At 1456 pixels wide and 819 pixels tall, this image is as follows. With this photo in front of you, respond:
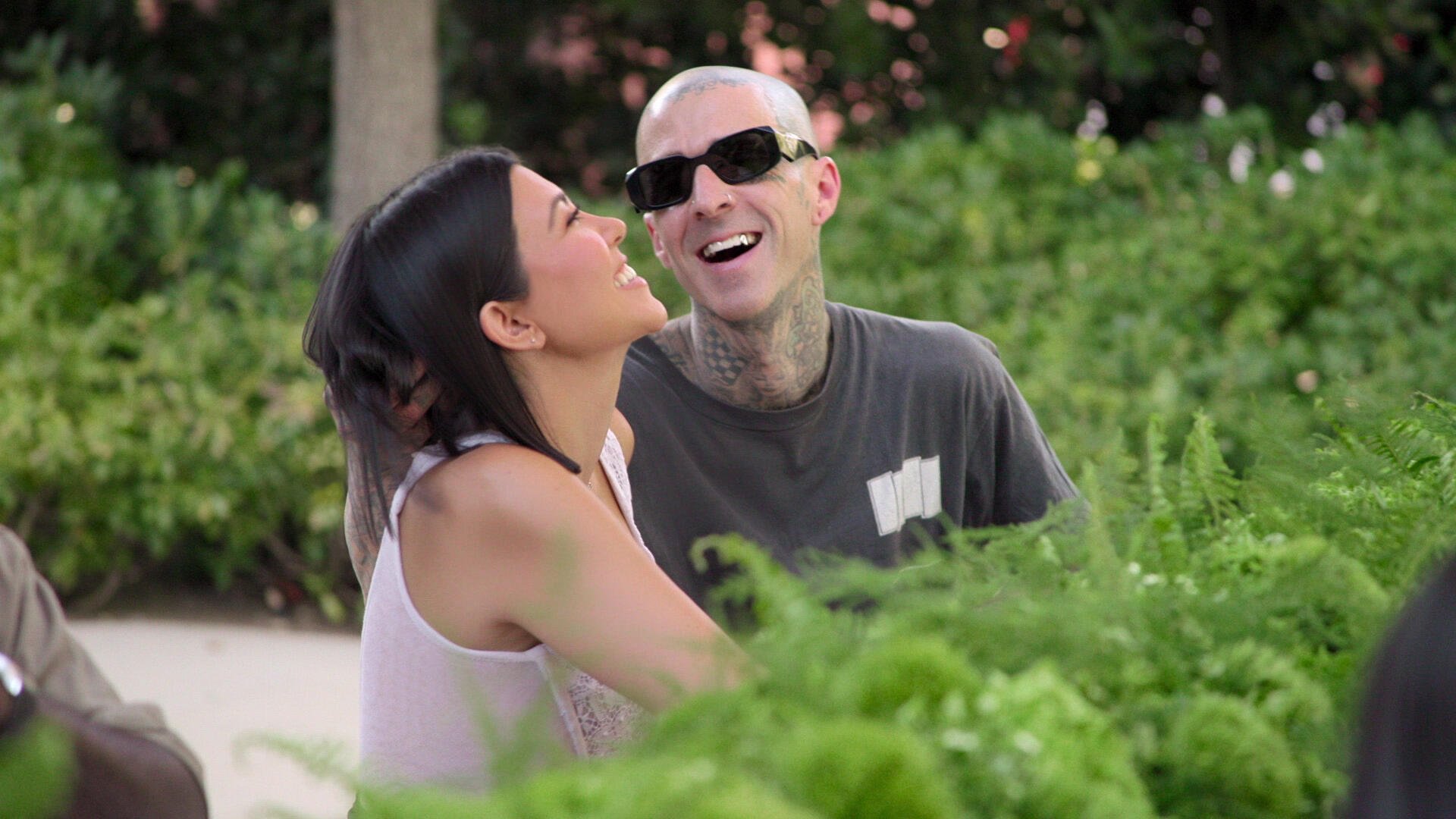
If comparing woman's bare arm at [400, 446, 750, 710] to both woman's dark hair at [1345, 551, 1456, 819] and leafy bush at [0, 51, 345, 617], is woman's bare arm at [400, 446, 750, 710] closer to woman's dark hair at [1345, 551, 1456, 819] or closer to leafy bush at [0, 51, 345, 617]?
woman's dark hair at [1345, 551, 1456, 819]

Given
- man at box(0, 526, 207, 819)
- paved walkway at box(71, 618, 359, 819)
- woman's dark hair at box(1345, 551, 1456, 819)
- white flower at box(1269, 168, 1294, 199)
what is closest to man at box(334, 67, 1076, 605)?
man at box(0, 526, 207, 819)

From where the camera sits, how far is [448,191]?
2.05m

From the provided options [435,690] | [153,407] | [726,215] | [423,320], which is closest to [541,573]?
[435,690]

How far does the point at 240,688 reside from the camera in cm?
491

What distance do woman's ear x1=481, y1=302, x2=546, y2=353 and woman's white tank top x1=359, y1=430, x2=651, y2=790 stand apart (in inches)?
6.8

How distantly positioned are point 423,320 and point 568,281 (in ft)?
0.79

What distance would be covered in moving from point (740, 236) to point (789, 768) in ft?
6.05

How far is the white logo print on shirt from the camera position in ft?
8.45

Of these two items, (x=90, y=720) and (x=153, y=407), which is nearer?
(x=90, y=720)

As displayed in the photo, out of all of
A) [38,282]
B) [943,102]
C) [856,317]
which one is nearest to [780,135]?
[856,317]

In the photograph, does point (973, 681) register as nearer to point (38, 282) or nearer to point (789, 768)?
point (789, 768)

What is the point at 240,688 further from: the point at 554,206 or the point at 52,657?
the point at 554,206

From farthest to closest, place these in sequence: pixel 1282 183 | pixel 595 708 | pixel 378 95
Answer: pixel 378 95, pixel 1282 183, pixel 595 708

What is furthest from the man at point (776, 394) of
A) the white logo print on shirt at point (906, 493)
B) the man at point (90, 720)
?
the man at point (90, 720)
